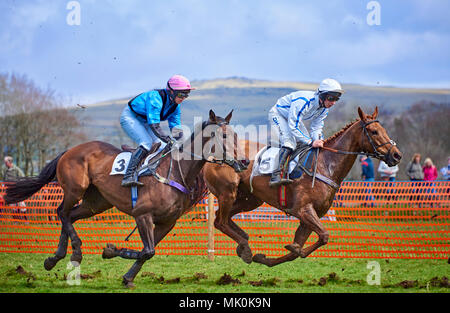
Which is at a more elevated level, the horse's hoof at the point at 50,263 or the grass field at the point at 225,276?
the horse's hoof at the point at 50,263

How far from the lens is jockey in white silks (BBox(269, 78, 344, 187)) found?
315 inches

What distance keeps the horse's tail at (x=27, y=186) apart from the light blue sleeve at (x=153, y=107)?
6.81ft

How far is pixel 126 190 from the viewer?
7.82 metres

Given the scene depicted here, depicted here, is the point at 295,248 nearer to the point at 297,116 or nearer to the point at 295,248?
the point at 295,248

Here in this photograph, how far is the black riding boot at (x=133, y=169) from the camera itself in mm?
7637

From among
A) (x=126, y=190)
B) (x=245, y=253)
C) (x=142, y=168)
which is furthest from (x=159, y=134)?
(x=245, y=253)

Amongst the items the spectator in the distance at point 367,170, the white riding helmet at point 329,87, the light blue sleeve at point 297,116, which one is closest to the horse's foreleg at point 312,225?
the light blue sleeve at point 297,116

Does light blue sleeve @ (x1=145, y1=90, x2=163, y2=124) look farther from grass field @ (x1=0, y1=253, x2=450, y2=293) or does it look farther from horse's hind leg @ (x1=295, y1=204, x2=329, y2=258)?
horse's hind leg @ (x1=295, y1=204, x2=329, y2=258)

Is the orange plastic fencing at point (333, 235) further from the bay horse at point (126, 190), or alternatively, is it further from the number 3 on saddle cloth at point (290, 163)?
the bay horse at point (126, 190)

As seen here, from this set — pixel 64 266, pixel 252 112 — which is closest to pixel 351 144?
pixel 64 266

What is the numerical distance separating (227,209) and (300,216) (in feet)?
4.16

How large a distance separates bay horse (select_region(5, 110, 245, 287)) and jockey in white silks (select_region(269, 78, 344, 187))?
3.68 feet

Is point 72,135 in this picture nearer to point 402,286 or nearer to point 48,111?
point 48,111

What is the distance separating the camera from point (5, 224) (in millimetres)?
11734
